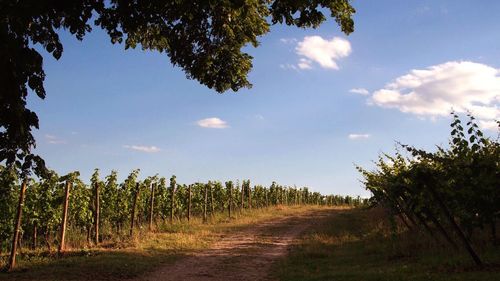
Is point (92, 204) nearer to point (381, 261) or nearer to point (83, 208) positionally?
point (83, 208)

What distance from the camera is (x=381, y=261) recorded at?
44.3 ft

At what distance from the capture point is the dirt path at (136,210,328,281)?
12453mm

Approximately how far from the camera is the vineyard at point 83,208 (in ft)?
54.4

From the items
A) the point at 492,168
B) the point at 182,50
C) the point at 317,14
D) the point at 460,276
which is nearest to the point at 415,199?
the point at 492,168

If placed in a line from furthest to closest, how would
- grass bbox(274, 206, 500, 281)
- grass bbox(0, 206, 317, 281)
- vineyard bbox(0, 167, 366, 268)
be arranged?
1. vineyard bbox(0, 167, 366, 268)
2. grass bbox(0, 206, 317, 281)
3. grass bbox(274, 206, 500, 281)

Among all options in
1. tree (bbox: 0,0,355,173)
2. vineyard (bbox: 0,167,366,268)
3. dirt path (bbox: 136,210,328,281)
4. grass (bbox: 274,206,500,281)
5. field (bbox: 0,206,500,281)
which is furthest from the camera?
vineyard (bbox: 0,167,366,268)

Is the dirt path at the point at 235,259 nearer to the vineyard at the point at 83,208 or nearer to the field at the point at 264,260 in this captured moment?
the field at the point at 264,260

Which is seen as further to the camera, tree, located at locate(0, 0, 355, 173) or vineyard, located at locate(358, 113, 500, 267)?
vineyard, located at locate(358, 113, 500, 267)

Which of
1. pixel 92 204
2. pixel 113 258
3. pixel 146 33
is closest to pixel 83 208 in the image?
pixel 92 204

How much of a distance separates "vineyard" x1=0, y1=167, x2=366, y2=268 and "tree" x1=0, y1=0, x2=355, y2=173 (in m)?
1.05

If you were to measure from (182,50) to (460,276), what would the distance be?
295 inches

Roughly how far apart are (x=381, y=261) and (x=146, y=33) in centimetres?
925

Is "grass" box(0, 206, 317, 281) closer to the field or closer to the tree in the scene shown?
the field

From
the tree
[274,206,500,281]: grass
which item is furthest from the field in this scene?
the tree
